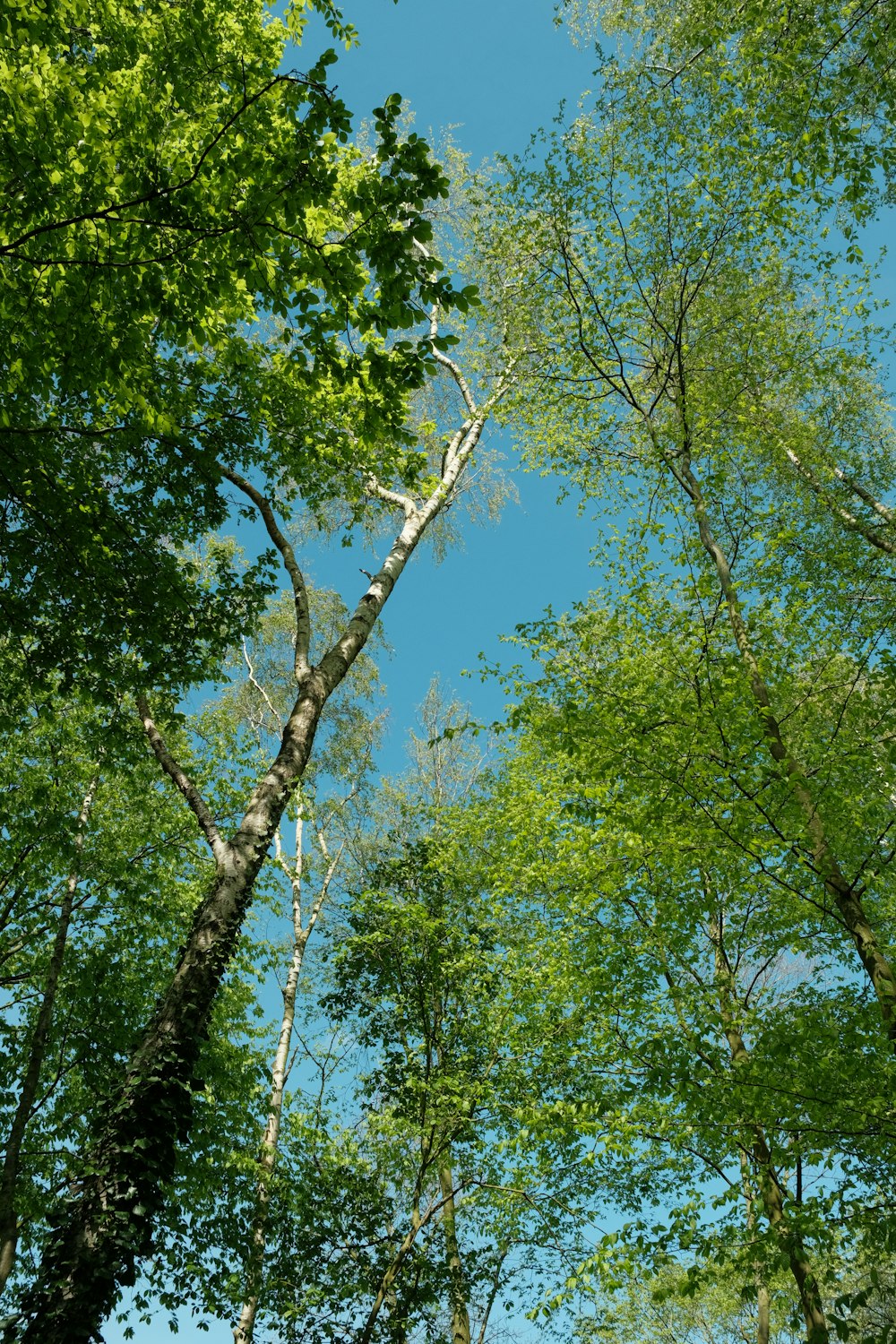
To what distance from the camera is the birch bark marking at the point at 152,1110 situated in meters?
4.72

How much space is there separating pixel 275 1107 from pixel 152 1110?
839cm

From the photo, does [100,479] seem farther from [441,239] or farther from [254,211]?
[441,239]

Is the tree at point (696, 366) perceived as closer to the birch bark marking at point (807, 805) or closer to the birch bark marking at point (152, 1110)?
the birch bark marking at point (807, 805)

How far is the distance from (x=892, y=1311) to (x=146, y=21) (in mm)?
25365

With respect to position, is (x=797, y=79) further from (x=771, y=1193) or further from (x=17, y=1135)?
(x=17, y=1135)

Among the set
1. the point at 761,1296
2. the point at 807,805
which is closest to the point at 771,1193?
the point at 807,805

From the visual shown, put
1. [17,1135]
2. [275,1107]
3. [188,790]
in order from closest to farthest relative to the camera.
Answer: [188,790]
[17,1135]
[275,1107]

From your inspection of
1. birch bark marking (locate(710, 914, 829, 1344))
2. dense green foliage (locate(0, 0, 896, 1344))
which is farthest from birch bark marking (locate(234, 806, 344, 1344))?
birch bark marking (locate(710, 914, 829, 1344))

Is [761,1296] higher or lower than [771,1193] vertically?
lower

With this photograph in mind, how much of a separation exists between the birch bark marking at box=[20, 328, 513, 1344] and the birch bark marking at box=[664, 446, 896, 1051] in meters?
3.76

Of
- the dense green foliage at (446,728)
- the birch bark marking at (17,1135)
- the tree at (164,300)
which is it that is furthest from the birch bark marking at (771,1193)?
the birch bark marking at (17,1135)

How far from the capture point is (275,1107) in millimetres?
12898

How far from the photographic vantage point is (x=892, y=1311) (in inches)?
723

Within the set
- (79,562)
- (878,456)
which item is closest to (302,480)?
(79,562)
